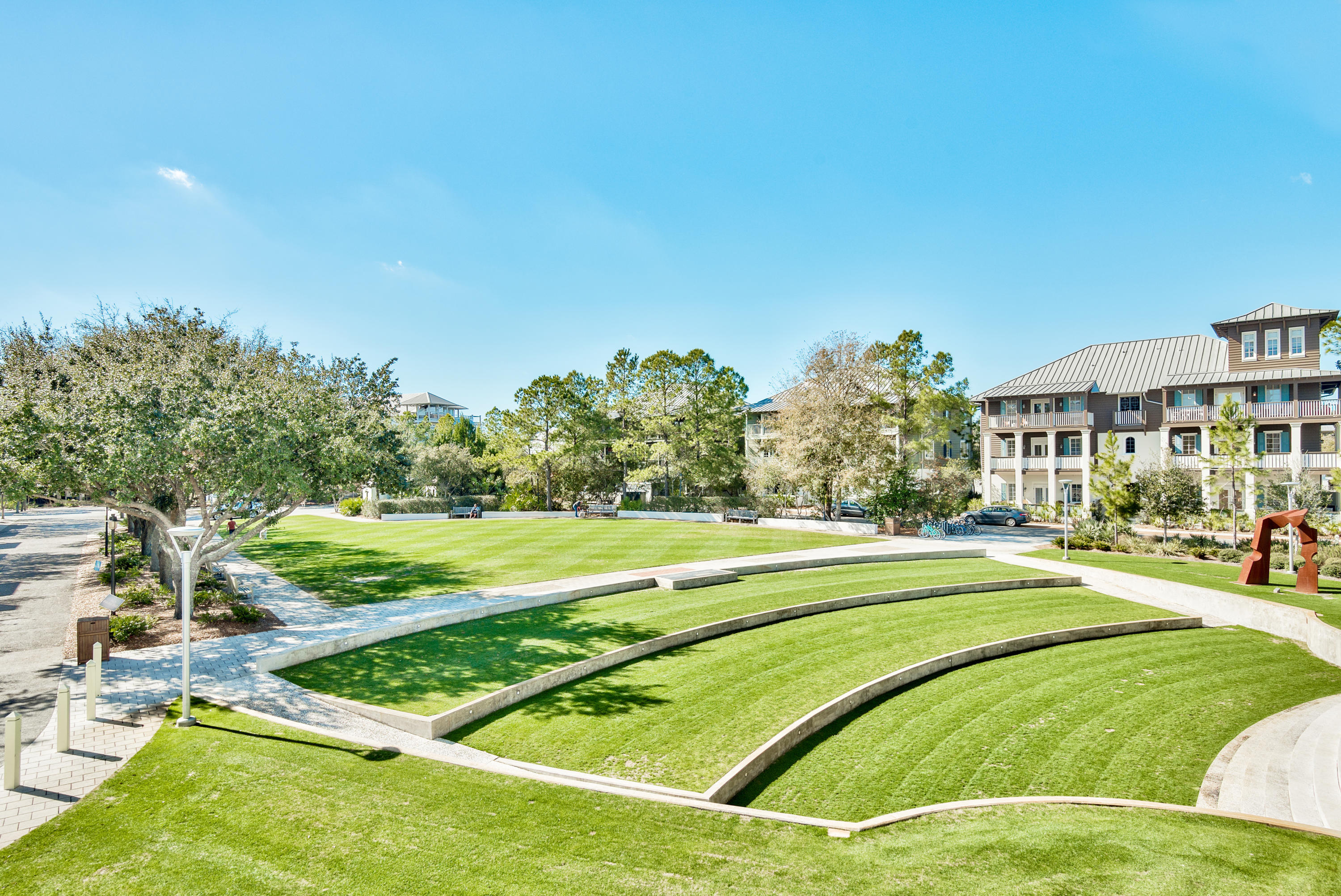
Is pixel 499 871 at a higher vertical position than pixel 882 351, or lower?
lower

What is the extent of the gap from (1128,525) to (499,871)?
1170 inches

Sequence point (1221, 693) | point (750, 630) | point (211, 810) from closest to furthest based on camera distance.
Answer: point (211, 810)
point (1221, 693)
point (750, 630)

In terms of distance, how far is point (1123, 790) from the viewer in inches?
320

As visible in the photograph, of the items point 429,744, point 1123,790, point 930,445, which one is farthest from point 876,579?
point 930,445

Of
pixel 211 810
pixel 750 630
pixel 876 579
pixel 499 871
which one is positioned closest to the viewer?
pixel 499 871

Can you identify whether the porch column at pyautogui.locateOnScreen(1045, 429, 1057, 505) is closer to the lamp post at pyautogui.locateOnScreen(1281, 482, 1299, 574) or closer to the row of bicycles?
the row of bicycles

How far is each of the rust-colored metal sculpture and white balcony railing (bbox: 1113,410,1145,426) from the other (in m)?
24.3

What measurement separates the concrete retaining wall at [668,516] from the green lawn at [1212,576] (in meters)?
18.1

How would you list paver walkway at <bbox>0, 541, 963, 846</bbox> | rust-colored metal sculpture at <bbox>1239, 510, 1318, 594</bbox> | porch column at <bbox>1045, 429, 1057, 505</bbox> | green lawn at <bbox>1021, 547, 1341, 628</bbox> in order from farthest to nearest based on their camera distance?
porch column at <bbox>1045, 429, 1057, 505</bbox> → rust-colored metal sculpture at <bbox>1239, 510, 1318, 594</bbox> → green lawn at <bbox>1021, 547, 1341, 628</bbox> → paver walkway at <bbox>0, 541, 963, 846</bbox>

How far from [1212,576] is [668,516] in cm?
2700

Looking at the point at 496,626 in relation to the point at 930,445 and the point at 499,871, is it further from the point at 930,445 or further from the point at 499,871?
the point at 930,445

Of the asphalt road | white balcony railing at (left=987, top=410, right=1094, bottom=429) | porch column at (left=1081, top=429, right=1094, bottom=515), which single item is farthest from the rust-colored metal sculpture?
the asphalt road

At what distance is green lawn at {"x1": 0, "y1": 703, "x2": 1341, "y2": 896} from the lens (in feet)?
16.6

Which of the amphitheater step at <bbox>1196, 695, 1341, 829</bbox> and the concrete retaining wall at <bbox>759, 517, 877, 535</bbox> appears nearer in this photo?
the amphitheater step at <bbox>1196, 695, 1341, 829</bbox>
